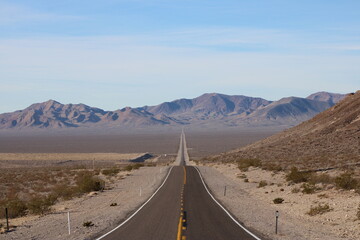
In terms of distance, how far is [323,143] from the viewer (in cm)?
6875

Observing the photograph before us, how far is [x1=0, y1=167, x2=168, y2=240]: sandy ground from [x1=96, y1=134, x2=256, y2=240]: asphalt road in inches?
46.5

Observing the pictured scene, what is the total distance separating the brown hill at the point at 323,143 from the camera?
53.4 m

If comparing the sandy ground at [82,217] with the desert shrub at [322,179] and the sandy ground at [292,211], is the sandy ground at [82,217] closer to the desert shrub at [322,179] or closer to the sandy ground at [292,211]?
the sandy ground at [292,211]

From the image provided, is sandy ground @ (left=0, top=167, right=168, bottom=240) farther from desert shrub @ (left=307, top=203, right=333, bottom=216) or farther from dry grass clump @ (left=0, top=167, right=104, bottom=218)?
desert shrub @ (left=307, top=203, right=333, bottom=216)

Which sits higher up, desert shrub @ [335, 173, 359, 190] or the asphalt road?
desert shrub @ [335, 173, 359, 190]

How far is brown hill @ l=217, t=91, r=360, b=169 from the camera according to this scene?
175ft

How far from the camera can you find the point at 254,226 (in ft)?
70.5

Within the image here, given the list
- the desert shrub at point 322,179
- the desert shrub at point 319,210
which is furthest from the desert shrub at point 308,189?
the desert shrub at point 319,210

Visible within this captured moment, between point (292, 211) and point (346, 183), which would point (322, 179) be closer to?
point (346, 183)

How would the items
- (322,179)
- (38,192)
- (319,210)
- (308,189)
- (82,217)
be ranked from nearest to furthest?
(319,210)
(82,217)
(308,189)
(322,179)
(38,192)

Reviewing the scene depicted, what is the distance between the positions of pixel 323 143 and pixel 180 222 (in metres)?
52.0

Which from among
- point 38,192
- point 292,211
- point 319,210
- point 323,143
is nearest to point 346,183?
point 292,211

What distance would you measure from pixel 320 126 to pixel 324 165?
37.6 m

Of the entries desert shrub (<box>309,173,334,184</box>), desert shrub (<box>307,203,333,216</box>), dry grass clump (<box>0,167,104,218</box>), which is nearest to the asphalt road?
desert shrub (<box>307,203,333,216</box>)
